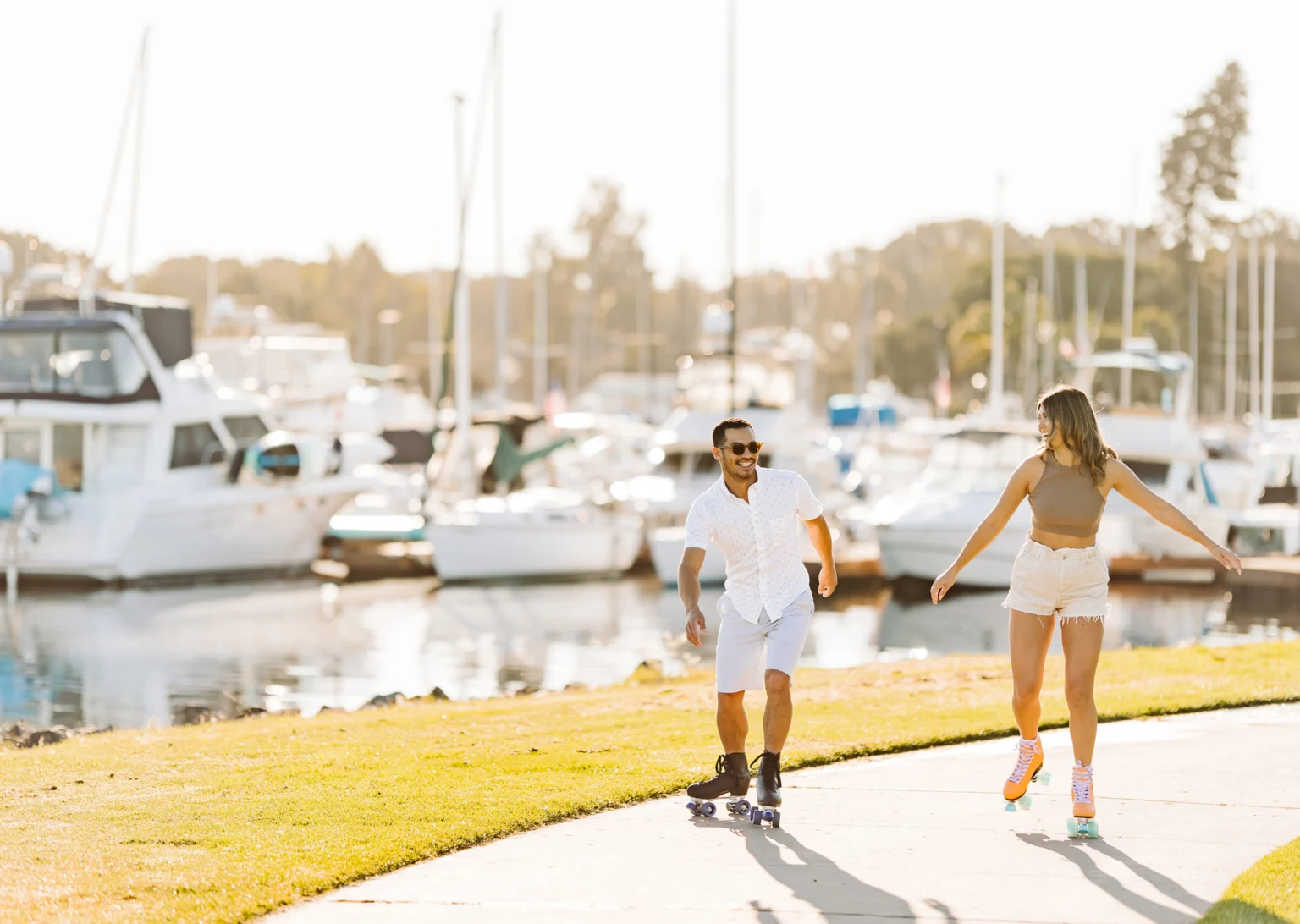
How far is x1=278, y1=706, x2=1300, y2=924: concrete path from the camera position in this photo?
6520 mm

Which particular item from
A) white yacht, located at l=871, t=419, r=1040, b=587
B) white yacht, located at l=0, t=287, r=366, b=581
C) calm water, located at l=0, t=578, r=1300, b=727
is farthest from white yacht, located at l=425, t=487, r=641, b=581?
white yacht, located at l=871, t=419, r=1040, b=587

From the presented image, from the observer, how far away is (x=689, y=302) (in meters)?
133

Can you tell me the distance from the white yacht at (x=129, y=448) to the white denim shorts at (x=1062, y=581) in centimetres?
2805

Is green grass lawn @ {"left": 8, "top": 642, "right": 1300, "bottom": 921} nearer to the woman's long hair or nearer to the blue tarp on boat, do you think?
the woman's long hair

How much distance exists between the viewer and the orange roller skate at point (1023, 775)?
806 cm

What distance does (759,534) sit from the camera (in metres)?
8.08

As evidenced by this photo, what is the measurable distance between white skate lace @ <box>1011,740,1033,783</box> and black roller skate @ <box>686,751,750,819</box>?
121 centimetres

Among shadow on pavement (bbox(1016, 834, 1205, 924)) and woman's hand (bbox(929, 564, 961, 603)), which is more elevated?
woman's hand (bbox(929, 564, 961, 603))

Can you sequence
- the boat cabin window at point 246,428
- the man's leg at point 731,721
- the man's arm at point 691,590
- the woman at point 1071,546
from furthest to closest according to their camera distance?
the boat cabin window at point 246,428
the man's leg at point 731,721
the man's arm at point 691,590
the woman at point 1071,546

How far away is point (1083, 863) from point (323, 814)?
3407 mm

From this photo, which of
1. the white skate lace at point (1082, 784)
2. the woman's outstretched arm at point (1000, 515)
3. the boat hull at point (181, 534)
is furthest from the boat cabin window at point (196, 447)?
the white skate lace at point (1082, 784)

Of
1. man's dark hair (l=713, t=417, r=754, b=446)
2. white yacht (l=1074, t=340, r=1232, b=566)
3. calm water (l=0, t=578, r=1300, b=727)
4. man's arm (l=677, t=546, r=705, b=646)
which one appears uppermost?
man's dark hair (l=713, t=417, r=754, b=446)

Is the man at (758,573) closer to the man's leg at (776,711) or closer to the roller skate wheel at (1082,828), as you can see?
the man's leg at (776,711)

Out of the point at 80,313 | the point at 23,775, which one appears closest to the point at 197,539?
the point at 80,313
